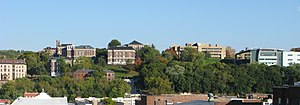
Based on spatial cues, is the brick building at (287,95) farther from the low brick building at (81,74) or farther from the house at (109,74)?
the house at (109,74)

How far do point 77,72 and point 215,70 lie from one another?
34103 mm

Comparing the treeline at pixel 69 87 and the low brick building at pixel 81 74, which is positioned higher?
the low brick building at pixel 81 74

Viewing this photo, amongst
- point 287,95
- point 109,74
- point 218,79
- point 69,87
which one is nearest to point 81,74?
point 109,74

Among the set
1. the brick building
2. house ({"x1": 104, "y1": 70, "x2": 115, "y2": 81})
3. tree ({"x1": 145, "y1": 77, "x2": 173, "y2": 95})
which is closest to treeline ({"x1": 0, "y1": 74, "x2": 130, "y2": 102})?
tree ({"x1": 145, "y1": 77, "x2": 173, "y2": 95})

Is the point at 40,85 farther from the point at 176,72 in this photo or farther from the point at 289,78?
the point at 289,78

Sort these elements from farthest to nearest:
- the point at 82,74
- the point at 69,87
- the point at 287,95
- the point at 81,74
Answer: the point at 81,74, the point at 82,74, the point at 69,87, the point at 287,95

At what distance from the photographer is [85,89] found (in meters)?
165

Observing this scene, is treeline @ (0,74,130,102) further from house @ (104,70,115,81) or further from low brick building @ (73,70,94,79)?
house @ (104,70,115,81)

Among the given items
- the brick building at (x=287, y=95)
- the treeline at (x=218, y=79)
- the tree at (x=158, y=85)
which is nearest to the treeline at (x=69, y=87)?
the tree at (x=158, y=85)

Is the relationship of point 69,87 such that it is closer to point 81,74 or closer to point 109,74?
point 81,74

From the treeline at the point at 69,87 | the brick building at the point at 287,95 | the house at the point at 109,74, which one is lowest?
the treeline at the point at 69,87

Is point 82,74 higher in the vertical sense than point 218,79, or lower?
higher

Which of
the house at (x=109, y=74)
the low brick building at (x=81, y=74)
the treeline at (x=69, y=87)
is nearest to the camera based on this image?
the treeline at (x=69, y=87)

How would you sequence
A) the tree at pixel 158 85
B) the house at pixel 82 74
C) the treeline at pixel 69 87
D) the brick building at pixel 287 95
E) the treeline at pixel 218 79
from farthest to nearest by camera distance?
the house at pixel 82 74 < the treeline at pixel 218 79 < the tree at pixel 158 85 < the treeline at pixel 69 87 < the brick building at pixel 287 95
